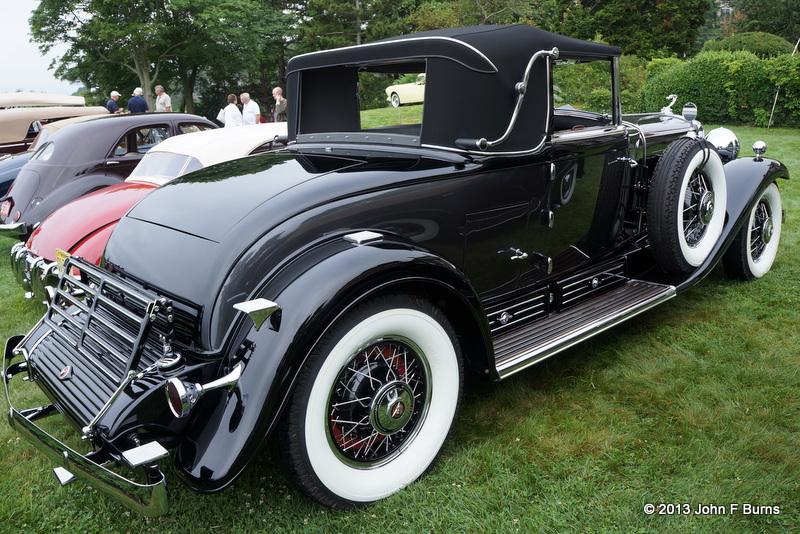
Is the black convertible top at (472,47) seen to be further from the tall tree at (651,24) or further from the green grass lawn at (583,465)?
the tall tree at (651,24)

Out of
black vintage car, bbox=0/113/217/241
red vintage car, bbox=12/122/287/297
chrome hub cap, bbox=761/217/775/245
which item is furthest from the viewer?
black vintage car, bbox=0/113/217/241

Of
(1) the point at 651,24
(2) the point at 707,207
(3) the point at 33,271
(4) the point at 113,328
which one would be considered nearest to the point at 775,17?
(1) the point at 651,24

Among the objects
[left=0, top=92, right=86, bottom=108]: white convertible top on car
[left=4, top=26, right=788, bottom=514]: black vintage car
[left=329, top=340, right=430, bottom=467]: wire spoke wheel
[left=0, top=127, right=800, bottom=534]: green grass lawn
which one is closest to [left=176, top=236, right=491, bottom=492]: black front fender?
[left=4, top=26, right=788, bottom=514]: black vintage car

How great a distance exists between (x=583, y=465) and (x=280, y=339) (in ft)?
4.92

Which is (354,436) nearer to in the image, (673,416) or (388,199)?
(388,199)

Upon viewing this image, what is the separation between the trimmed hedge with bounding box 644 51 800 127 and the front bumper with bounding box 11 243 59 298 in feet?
51.2

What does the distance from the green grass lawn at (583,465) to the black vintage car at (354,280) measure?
0.22 meters

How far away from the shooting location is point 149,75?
1139 inches

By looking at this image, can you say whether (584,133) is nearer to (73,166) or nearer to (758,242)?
(758,242)

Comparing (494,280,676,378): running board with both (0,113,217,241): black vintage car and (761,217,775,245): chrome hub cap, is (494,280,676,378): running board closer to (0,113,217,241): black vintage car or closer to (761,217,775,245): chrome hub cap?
(761,217,775,245): chrome hub cap

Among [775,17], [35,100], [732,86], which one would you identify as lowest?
[35,100]

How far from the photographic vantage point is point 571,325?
127 inches

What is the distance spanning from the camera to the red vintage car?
13.2 feet

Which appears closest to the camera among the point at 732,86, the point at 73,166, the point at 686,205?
the point at 686,205
